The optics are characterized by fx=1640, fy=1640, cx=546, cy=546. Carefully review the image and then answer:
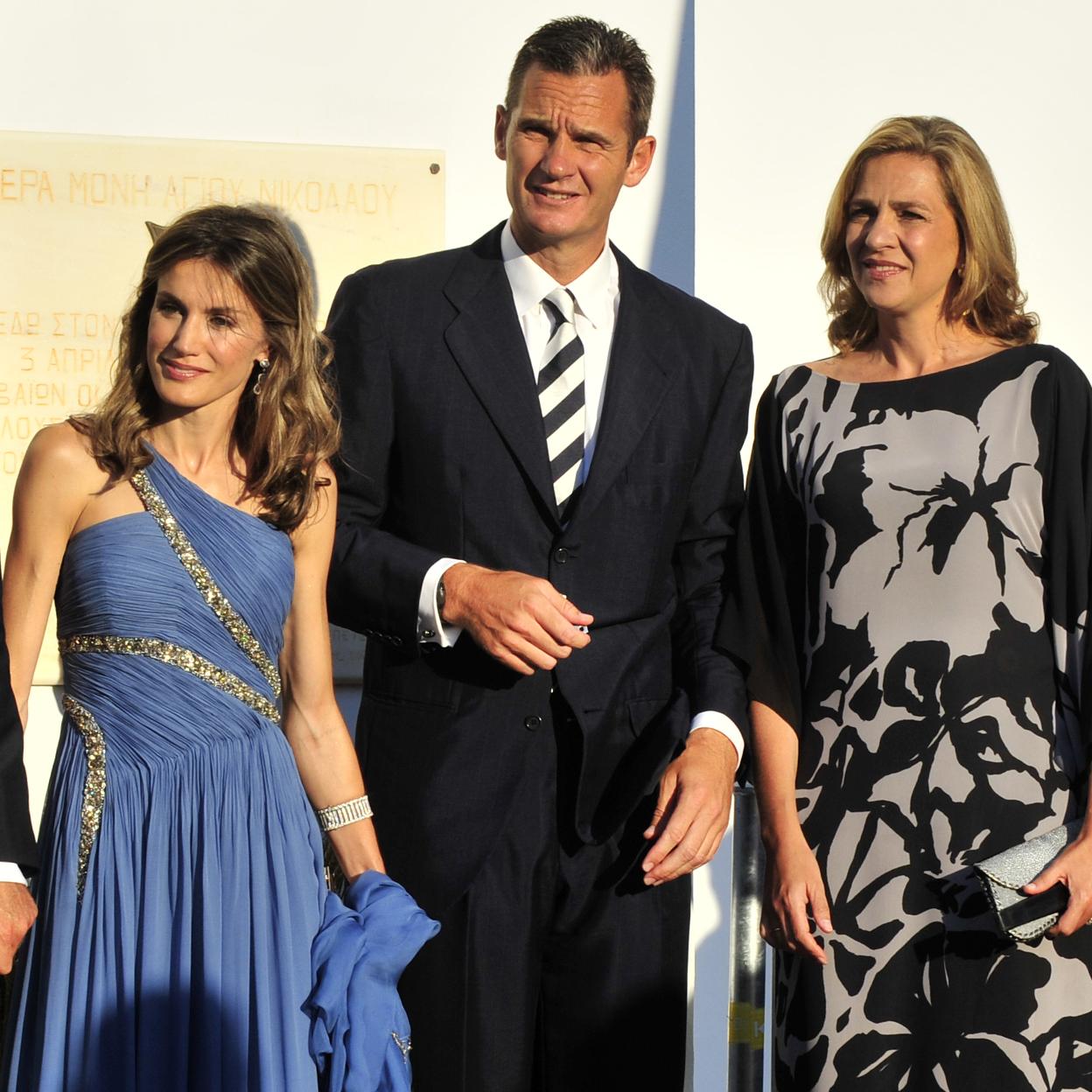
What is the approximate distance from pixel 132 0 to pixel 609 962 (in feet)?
10.1

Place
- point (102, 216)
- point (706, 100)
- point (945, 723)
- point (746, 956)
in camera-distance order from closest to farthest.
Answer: point (945, 723) → point (746, 956) → point (102, 216) → point (706, 100)

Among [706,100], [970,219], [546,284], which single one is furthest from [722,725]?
[706,100]

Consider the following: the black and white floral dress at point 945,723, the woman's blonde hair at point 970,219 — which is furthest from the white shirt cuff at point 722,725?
the woman's blonde hair at point 970,219

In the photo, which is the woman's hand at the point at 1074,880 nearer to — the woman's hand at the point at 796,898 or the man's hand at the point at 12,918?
the woman's hand at the point at 796,898

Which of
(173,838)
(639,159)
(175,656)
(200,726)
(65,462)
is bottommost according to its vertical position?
(173,838)

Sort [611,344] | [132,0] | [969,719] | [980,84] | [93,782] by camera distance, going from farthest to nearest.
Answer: [980,84] → [132,0] → [611,344] → [969,719] → [93,782]

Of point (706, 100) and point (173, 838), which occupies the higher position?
point (706, 100)

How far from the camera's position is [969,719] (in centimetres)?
277

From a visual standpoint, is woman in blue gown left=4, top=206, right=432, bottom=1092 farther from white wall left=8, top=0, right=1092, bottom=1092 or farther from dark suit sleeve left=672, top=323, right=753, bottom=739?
white wall left=8, top=0, right=1092, bottom=1092

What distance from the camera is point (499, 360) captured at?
2.90m

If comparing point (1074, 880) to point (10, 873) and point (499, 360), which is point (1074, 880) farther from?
point (10, 873)

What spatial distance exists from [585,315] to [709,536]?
465 mm

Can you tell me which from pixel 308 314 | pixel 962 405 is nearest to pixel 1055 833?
pixel 962 405

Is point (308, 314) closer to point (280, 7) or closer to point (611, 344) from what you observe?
point (611, 344)
